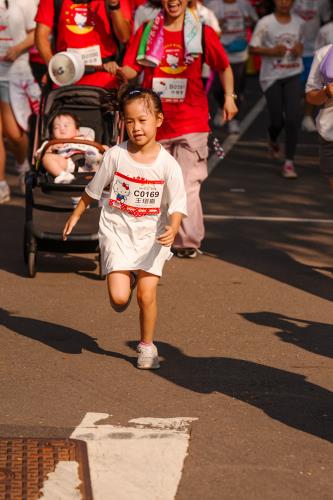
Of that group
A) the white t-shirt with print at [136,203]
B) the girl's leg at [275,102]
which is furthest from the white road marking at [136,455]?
the girl's leg at [275,102]

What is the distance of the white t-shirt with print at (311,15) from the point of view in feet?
60.2

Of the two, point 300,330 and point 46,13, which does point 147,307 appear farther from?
point 46,13

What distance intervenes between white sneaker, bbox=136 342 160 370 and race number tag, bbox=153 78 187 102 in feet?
10.8

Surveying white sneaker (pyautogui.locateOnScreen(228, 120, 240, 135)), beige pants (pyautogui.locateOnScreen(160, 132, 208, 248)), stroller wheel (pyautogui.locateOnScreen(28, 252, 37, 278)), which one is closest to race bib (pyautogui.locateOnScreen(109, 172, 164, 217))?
stroller wheel (pyautogui.locateOnScreen(28, 252, 37, 278))

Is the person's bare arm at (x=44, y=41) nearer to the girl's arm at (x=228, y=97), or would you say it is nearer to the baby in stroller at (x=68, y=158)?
the baby in stroller at (x=68, y=158)

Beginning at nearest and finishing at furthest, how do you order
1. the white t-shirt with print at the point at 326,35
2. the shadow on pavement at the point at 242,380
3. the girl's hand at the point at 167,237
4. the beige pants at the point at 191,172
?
the shadow on pavement at the point at 242,380 < the girl's hand at the point at 167,237 < the beige pants at the point at 191,172 < the white t-shirt with print at the point at 326,35

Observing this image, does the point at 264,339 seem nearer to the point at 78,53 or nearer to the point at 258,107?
the point at 78,53

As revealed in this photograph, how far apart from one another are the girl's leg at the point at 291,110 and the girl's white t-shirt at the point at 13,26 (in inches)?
133

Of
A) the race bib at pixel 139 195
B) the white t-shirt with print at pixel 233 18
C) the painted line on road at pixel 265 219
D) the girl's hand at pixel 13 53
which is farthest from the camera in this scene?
the white t-shirt with print at pixel 233 18

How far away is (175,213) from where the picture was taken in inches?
304

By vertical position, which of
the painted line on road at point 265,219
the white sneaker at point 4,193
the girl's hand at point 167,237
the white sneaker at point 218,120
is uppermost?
the girl's hand at point 167,237

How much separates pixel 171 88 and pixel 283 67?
518 centimetres

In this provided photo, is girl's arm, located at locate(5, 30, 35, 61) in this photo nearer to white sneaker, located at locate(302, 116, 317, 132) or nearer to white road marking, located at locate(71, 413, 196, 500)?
white road marking, located at locate(71, 413, 196, 500)

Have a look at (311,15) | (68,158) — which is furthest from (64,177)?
(311,15)
